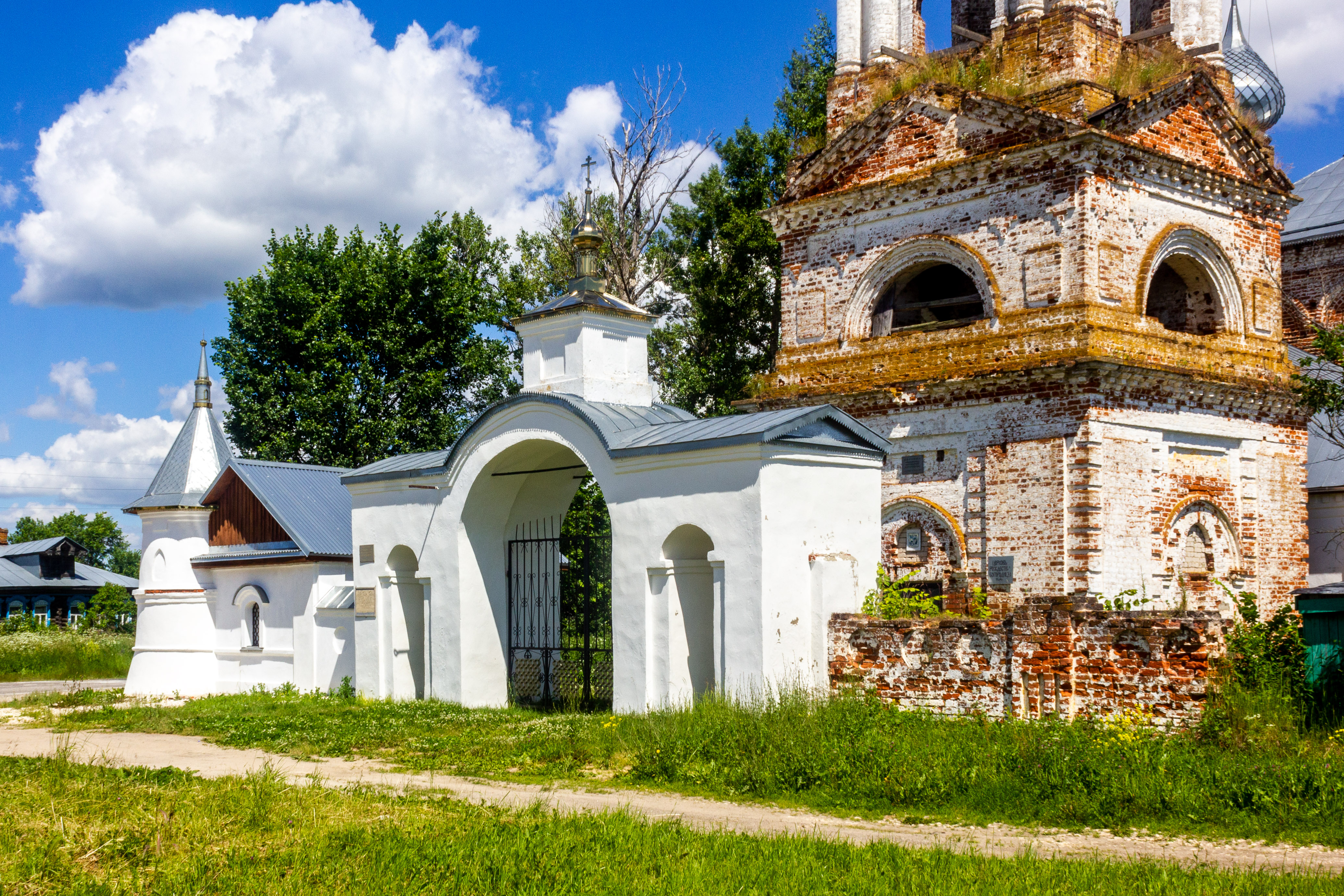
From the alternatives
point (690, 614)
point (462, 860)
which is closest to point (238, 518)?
point (690, 614)

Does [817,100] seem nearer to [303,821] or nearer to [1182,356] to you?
[1182,356]

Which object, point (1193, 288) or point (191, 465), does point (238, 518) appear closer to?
point (191, 465)

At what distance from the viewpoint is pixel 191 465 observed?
68.5 feet

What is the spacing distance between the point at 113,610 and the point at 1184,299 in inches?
1189

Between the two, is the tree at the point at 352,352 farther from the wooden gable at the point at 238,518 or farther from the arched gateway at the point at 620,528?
the arched gateway at the point at 620,528

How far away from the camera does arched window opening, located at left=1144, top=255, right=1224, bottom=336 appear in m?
17.2

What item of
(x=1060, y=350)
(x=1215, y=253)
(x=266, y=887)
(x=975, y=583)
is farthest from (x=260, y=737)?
(x=1215, y=253)

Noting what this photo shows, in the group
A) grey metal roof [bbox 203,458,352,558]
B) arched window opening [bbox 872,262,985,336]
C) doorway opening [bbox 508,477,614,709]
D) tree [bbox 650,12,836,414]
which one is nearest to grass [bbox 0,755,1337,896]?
doorway opening [bbox 508,477,614,709]

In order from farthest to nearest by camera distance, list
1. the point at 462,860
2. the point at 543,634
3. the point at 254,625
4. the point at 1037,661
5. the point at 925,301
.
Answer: the point at 254,625, the point at 925,301, the point at 543,634, the point at 1037,661, the point at 462,860

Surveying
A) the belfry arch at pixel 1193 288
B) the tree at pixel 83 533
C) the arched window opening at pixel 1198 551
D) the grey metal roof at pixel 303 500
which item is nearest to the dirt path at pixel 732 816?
the grey metal roof at pixel 303 500

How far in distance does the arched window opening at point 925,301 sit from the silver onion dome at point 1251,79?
14498 millimetres

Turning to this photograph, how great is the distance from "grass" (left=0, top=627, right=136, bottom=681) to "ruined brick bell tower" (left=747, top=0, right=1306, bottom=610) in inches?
653

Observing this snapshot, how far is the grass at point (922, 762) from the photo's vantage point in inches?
327

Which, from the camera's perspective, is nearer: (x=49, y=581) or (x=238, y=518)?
(x=238, y=518)
